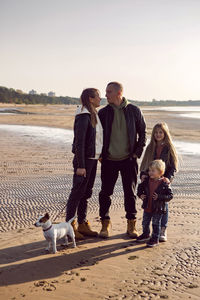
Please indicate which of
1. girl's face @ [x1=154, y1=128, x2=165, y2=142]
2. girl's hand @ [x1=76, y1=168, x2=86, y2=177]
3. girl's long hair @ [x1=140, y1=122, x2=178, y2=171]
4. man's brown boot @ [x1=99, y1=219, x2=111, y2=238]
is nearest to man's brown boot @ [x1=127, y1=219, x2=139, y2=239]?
man's brown boot @ [x1=99, y1=219, x2=111, y2=238]

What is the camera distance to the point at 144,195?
15.3 ft

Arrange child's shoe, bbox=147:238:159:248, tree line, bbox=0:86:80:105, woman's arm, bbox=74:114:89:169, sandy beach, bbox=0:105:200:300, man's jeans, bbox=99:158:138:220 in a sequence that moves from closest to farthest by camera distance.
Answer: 1. sandy beach, bbox=0:105:200:300
2. woman's arm, bbox=74:114:89:169
3. child's shoe, bbox=147:238:159:248
4. man's jeans, bbox=99:158:138:220
5. tree line, bbox=0:86:80:105

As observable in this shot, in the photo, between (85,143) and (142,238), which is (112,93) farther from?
(142,238)

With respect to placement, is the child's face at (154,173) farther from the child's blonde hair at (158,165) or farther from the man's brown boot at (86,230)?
the man's brown boot at (86,230)

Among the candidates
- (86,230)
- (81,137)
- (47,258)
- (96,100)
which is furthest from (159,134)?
(47,258)

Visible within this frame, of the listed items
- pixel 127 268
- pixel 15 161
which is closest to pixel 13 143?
pixel 15 161

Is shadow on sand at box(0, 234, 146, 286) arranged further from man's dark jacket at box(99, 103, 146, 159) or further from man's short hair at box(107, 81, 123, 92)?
man's short hair at box(107, 81, 123, 92)

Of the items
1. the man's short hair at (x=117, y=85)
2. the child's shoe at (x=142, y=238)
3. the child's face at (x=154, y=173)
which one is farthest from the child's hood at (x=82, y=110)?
the child's shoe at (x=142, y=238)

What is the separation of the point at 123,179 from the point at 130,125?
781 millimetres

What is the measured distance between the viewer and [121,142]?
4.89m

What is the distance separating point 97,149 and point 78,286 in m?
1.76

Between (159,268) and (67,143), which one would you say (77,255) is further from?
(67,143)

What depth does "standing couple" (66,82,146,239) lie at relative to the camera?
4.61m

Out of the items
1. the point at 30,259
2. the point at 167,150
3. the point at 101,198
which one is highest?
the point at 167,150
